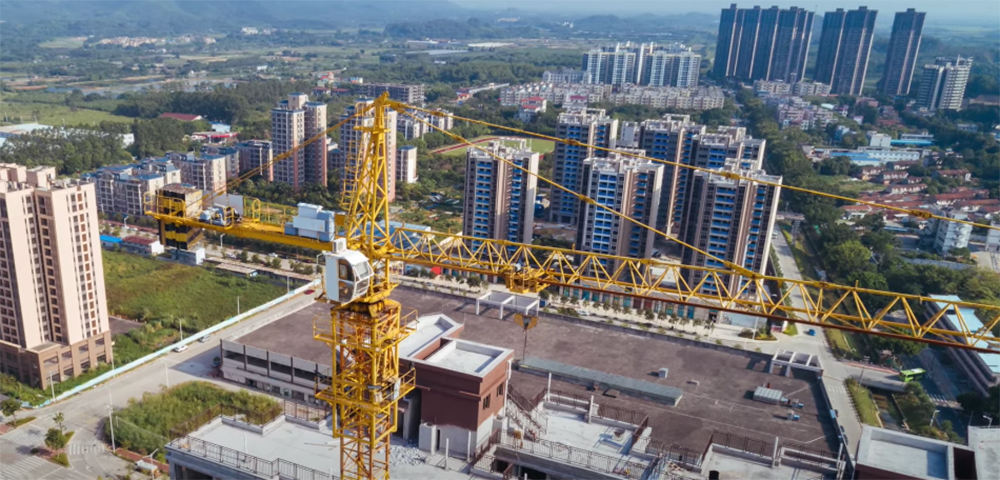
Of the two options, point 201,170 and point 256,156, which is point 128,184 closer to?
point 201,170

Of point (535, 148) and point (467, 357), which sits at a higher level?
point (467, 357)

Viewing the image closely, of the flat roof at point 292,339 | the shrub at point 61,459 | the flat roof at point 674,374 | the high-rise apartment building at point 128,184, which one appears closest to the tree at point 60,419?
the shrub at point 61,459

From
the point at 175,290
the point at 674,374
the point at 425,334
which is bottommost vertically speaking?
the point at 175,290

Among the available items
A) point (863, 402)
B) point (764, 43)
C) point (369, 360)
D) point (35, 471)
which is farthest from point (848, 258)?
point (764, 43)

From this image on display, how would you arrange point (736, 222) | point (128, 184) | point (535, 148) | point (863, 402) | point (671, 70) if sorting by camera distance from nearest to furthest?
1. point (863, 402)
2. point (736, 222)
3. point (128, 184)
4. point (535, 148)
5. point (671, 70)

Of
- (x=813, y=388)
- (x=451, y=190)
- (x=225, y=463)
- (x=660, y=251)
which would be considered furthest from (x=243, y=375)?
(x=451, y=190)
